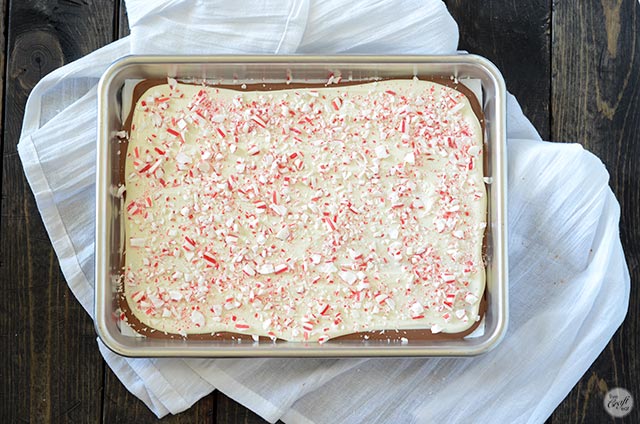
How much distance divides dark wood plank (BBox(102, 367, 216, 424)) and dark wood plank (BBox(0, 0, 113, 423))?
2 cm

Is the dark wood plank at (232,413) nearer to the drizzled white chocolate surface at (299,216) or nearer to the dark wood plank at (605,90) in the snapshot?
the drizzled white chocolate surface at (299,216)

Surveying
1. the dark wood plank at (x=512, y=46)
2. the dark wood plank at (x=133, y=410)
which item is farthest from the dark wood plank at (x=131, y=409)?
the dark wood plank at (x=512, y=46)

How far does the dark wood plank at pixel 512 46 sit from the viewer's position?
1157 mm

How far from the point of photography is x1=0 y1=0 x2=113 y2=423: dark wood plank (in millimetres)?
1117

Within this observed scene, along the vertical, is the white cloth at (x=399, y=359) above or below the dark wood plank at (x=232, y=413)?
above

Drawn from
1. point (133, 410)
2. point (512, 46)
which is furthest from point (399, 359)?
point (512, 46)

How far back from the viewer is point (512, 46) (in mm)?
1159

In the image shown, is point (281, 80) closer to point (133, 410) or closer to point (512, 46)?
point (512, 46)

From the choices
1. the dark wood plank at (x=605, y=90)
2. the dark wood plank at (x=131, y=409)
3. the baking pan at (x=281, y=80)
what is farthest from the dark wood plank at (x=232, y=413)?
the dark wood plank at (x=605, y=90)

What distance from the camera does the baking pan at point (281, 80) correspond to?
3.30 ft

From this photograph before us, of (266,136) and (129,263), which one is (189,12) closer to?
(266,136)

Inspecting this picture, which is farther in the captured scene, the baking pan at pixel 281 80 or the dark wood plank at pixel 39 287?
the dark wood plank at pixel 39 287

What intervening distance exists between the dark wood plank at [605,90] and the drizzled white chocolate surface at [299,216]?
0.21 meters

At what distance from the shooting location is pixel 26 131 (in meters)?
1.11
